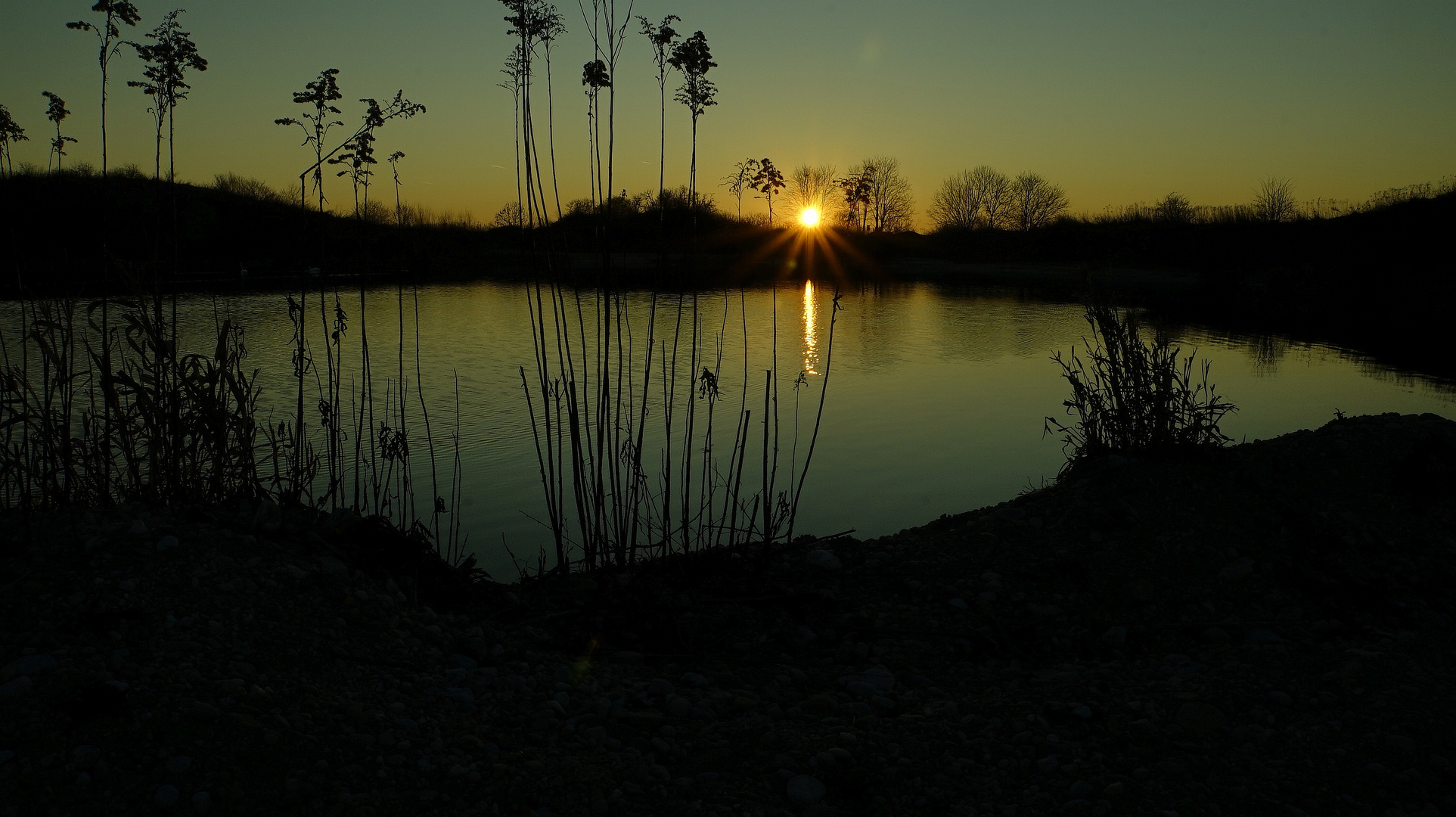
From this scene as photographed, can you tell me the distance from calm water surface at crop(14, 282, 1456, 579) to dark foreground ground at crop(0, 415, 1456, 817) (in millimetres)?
1741

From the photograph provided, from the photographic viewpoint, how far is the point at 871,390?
38.2ft

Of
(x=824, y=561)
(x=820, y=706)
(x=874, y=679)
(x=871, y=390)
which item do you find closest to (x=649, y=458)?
(x=824, y=561)

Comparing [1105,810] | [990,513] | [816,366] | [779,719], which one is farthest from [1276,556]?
[816,366]

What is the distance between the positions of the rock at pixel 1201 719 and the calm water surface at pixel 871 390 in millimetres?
2826

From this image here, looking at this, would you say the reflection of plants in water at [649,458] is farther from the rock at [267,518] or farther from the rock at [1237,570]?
the rock at [1237,570]

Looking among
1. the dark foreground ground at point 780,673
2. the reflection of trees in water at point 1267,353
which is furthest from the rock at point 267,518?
the reflection of trees in water at point 1267,353

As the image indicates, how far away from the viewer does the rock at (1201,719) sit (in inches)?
106

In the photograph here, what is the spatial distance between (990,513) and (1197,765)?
2633 mm

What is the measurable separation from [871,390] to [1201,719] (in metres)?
9.00

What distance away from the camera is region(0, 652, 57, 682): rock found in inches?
92.6

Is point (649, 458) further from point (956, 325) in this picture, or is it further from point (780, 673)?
point (956, 325)

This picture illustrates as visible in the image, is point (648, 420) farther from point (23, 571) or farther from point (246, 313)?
point (246, 313)

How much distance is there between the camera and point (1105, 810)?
2.29 metres

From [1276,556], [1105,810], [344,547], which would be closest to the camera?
[1105,810]
